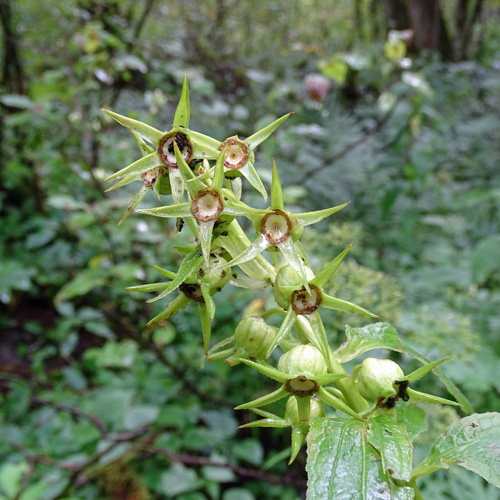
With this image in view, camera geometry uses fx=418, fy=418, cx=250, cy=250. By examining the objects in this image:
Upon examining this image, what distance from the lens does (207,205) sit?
0.56 meters

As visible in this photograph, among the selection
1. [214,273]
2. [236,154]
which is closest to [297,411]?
[214,273]

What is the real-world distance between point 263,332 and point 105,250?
1736mm

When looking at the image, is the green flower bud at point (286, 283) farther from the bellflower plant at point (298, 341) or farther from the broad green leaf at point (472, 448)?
the broad green leaf at point (472, 448)

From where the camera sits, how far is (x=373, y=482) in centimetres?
49

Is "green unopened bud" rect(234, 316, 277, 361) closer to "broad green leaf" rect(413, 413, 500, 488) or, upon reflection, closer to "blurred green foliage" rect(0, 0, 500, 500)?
"broad green leaf" rect(413, 413, 500, 488)

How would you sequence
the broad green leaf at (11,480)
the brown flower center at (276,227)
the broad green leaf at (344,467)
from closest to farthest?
the broad green leaf at (344,467), the brown flower center at (276,227), the broad green leaf at (11,480)

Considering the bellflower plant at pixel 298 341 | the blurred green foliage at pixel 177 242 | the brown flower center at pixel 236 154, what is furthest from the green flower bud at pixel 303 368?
the blurred green foliage at pixel 177 242

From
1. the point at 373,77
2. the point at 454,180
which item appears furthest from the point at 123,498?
the point at 373,77

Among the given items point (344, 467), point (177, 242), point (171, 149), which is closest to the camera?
point (344, 467)

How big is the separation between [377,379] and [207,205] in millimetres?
337

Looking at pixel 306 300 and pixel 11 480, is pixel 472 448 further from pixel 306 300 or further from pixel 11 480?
pixel 11 480

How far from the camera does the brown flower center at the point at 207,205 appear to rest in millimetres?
560

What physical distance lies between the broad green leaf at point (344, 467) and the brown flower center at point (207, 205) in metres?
0.30

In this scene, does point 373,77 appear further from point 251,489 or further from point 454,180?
point 251,489
